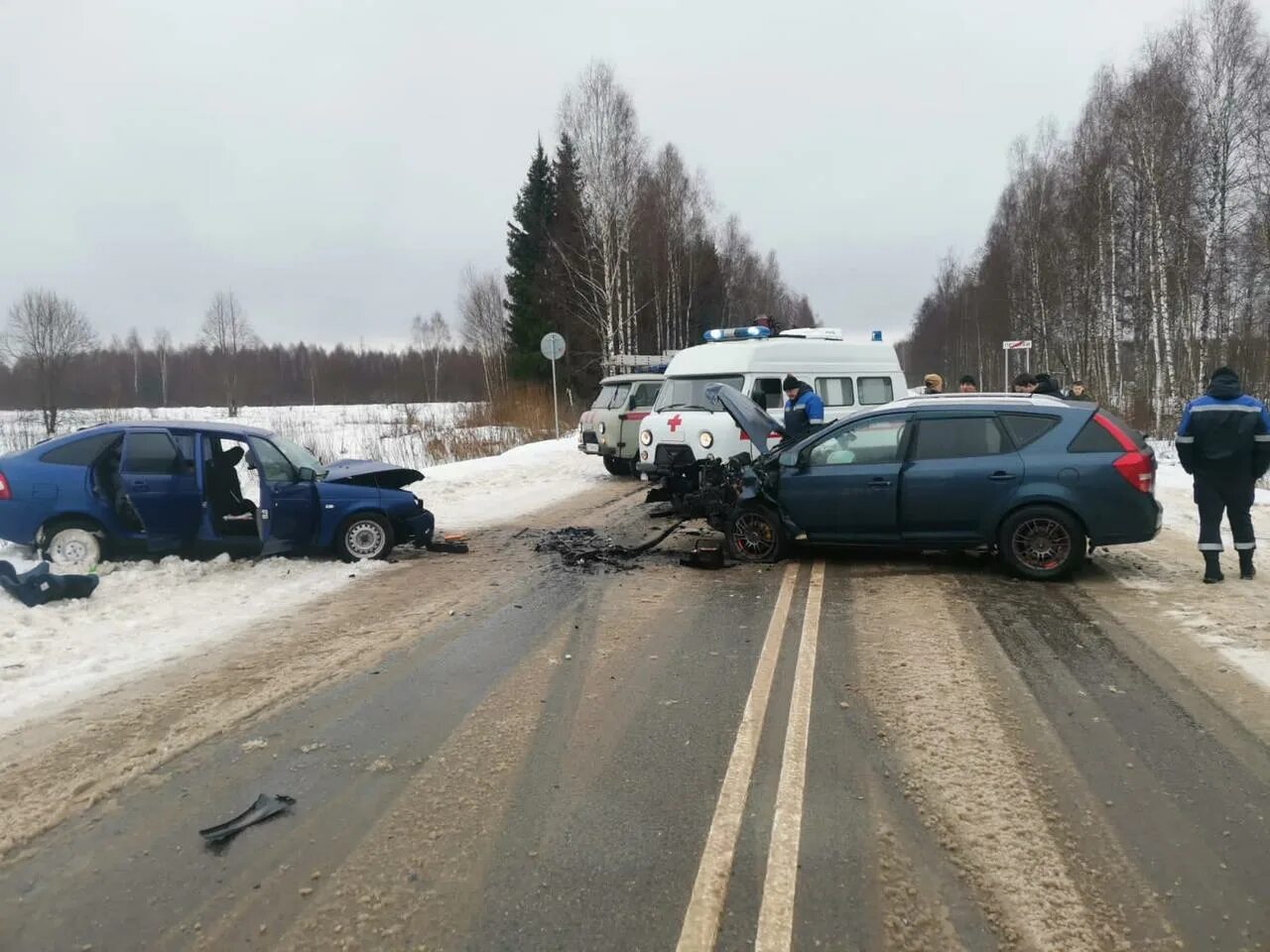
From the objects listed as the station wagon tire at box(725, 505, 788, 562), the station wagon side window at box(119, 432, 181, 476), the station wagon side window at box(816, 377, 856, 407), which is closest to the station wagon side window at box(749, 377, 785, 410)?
the station wagon side window at box(816, 377, 856, 407)

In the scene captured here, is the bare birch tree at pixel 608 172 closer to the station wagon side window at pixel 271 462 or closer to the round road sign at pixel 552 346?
the round road sign at pixel 552 346

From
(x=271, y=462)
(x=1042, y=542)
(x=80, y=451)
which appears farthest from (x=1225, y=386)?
(x=80, y=451)

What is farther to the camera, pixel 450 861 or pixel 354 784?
pixel 354 784

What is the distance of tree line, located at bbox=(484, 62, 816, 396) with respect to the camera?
32094 millimetres

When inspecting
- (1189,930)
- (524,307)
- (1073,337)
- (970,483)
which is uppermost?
(524,307)

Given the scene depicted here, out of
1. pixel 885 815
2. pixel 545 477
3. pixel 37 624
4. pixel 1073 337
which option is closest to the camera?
pixel 885 815

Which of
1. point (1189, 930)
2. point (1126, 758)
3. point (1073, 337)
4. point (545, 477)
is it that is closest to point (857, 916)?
point (1189, 930)

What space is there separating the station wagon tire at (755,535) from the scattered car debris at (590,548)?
679 mm

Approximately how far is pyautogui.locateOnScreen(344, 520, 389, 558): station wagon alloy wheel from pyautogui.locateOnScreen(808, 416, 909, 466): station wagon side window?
4.47 metres

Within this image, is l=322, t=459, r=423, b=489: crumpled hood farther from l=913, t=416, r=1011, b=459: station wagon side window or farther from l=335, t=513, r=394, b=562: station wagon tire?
l=913, t=416, r=1011, b=459: station wagon side window

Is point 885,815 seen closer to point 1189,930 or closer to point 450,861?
point 1189,930

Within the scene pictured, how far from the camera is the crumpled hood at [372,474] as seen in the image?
873 centimetres

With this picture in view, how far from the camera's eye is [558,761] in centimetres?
386

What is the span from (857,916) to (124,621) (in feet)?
19.2
